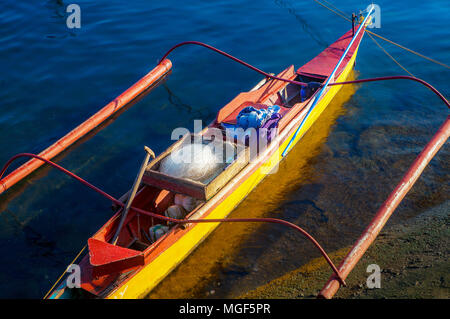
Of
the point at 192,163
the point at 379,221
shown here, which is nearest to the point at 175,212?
the point at 192,163

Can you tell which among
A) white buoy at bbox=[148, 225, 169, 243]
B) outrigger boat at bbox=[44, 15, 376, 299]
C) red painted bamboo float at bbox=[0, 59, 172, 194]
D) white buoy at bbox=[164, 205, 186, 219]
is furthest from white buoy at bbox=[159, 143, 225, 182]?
red painted bamboo float at bbox=[0, 59, 172, 194]

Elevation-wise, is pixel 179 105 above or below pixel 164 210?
above

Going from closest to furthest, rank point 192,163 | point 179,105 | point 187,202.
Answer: point 192,163 → point 187,202 → point 179,105

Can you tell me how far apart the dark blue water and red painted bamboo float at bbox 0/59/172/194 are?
42cm

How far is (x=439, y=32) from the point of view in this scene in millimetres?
15203

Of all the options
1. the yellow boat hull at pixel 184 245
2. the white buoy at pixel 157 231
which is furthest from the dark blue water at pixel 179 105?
the white buoy at pixel 157 231

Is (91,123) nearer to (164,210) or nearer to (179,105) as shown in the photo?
(179,105)

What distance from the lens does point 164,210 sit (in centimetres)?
813

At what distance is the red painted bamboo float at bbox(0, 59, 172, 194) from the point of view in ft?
29.5

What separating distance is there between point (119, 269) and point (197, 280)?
1.60m

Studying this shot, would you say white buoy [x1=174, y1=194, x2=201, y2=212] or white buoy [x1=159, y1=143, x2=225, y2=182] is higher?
white buoy [x1=159, y1=143, x2=225, y2=182]

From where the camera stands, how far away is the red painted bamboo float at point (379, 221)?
5.67m

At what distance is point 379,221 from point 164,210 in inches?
158

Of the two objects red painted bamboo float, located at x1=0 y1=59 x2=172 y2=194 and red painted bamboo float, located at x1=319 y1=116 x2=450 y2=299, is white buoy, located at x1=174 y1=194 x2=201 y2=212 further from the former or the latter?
red painted bamboo float, located at x1=0 y1=59 x2=172 y2=194
